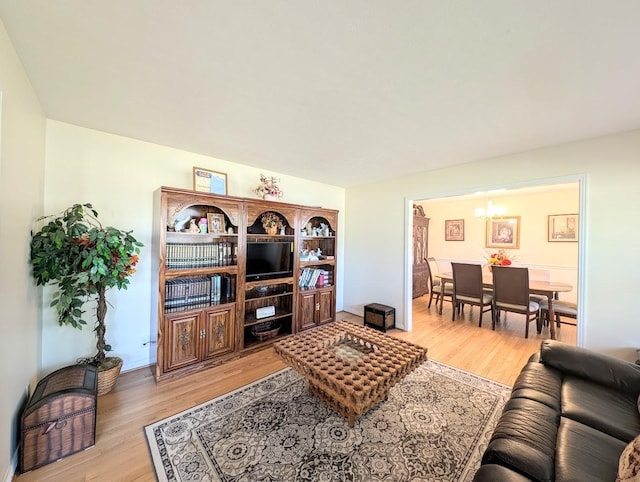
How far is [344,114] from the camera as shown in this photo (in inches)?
78.7

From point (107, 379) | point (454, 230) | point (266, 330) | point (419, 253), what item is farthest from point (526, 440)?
point (454, 230)

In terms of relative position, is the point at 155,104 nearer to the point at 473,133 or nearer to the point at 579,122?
the point at 473,133

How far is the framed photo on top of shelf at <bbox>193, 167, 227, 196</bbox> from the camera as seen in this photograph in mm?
2809

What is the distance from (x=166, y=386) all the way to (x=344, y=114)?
9.61ft

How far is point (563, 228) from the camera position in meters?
5.00

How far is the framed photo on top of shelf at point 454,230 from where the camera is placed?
6367 millimetres

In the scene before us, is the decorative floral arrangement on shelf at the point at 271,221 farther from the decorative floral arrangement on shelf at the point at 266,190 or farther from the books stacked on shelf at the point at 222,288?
the books stacked on shelf at the point at 222,288

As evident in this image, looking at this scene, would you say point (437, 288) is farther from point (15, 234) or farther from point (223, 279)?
point (15, 234)

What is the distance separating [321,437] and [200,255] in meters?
2.08

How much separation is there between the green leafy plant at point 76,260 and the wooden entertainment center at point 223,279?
0.36 meters

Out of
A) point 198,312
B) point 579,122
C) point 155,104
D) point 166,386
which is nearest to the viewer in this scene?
point 155,104

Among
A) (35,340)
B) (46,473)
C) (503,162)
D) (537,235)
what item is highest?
(503,162)

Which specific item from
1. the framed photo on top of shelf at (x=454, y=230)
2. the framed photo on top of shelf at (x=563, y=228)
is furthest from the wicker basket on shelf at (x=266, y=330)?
the framed photo on top of shelf at (x=563, y=228)

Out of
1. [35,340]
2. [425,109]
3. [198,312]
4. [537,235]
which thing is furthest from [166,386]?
[537,235]
